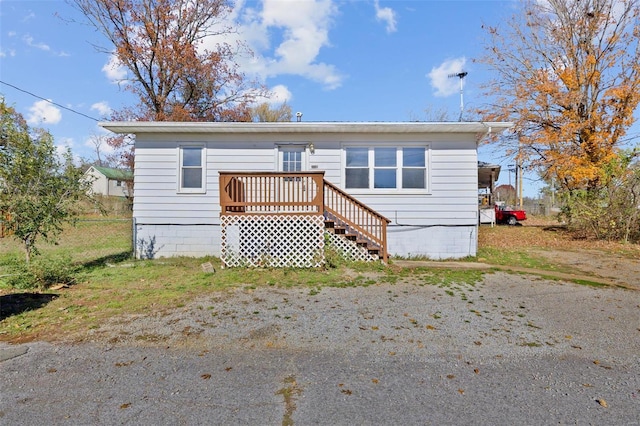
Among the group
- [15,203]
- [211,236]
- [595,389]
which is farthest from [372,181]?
[15,203]

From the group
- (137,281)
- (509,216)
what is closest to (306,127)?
(137,281)

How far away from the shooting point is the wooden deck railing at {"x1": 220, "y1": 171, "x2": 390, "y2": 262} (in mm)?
7602

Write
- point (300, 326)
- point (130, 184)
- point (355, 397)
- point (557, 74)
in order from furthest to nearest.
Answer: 1. point (130, 184)
2. point (557, 74)
3. point (300, 326)
4. point (355, 397)

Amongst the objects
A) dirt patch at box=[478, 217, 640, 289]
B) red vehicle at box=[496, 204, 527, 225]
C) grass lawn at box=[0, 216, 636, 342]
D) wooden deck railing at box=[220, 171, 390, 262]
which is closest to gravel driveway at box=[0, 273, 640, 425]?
grass lawn at box=[0, 216, 636, 342]

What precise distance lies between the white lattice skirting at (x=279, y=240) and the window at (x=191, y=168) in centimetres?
221

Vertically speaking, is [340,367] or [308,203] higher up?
[308,203]

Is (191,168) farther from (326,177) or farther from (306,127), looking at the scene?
(326,177)

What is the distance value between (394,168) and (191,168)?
5677 mm

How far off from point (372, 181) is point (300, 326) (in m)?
5.75

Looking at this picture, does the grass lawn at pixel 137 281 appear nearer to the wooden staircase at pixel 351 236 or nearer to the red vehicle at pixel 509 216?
the wooden staircase at pixel 351 236

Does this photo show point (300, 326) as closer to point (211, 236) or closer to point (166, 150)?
point (211, 236)

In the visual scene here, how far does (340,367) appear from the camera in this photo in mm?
3164

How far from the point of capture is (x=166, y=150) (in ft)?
30.1

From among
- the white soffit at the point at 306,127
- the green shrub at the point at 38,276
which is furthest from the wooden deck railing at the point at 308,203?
the green shrub at the point at 38,276
